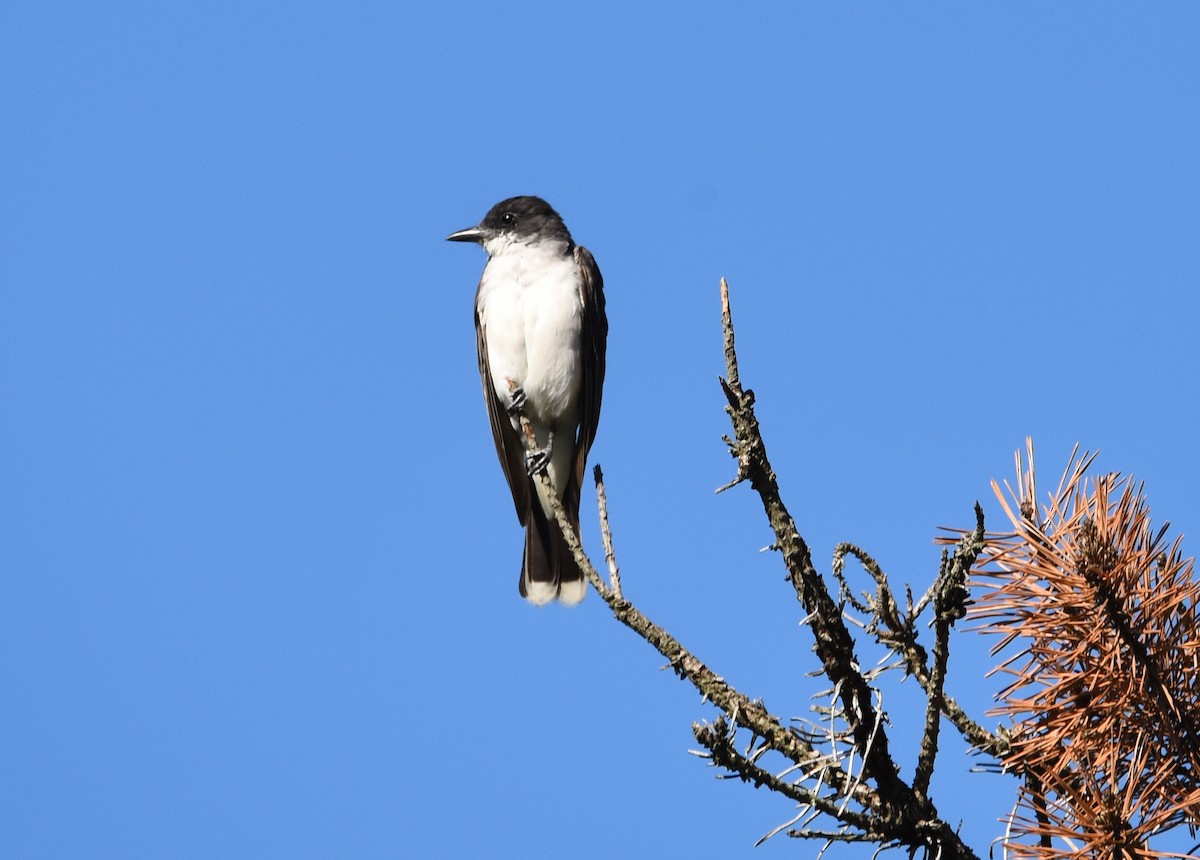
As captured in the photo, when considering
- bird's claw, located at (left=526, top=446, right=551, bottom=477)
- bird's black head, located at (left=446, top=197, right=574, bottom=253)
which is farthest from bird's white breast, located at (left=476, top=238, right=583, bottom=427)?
bird's claw, located at (left=526, top=446, right=551, bottom=477)

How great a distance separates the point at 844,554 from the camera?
8.79 feet

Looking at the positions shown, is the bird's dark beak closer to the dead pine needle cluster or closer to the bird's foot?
the bird's foot

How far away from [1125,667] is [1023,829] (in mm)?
352

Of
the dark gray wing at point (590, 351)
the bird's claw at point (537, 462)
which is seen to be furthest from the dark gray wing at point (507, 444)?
the bird's claw at point (537, 462)

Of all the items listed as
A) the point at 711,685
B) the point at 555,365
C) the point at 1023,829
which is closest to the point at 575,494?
the point at 555,365

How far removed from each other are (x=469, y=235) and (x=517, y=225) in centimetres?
38

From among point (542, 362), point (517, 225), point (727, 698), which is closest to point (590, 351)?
point (542, 362)

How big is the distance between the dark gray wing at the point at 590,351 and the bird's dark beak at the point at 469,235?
2.66 ft

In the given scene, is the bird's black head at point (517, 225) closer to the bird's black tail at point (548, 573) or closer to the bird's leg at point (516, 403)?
the bird's leg at point (516, 403)

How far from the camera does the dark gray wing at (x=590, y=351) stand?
332 inches

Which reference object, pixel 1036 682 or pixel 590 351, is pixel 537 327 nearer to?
pixel 590 351

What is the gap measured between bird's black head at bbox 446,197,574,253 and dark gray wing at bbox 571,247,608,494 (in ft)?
1.26

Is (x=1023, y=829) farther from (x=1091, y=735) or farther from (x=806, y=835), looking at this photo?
(x=806, y=835)

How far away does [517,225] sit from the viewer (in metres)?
8.99
